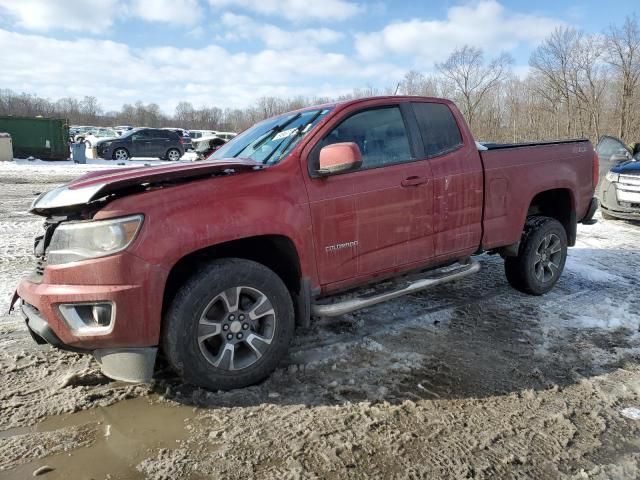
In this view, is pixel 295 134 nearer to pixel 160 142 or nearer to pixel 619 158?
pixel 619 158

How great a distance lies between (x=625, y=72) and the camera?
27.3 metres

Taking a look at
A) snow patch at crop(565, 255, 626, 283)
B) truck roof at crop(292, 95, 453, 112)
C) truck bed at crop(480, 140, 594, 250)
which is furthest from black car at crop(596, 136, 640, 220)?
truck roof at crop(292, 95, 453, 112)

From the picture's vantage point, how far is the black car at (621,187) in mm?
8664

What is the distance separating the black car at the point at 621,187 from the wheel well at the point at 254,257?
8.01 metres

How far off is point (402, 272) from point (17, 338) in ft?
10.4

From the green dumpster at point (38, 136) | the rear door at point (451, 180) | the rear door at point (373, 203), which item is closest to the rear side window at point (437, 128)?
the rear door at point (451, 180)

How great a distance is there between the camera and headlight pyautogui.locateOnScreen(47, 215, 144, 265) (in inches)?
104

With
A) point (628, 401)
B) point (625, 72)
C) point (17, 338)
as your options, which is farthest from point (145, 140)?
point (625, 72)

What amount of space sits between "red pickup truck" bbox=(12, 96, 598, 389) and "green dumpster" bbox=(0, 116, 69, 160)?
77.7 feet

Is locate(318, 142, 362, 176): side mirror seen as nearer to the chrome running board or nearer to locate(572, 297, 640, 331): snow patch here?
the chrome running board

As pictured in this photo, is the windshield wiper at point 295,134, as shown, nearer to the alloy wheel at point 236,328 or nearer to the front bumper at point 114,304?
the alloy wheel at point 236,328

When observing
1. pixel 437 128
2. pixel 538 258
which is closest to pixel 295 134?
pixel 437 128

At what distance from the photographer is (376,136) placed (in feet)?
12.4

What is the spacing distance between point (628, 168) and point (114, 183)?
30.3ft
